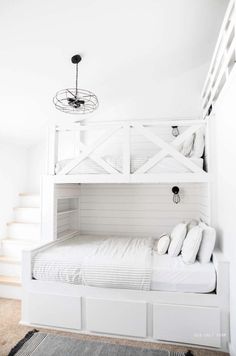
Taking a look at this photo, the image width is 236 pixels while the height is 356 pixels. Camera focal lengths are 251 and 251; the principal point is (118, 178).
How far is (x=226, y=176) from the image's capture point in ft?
7.20

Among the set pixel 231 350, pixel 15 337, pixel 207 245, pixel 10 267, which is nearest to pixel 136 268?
pixel 207 245

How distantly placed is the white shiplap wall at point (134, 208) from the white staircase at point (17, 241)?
29.1 inches

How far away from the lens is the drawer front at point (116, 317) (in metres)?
2.26

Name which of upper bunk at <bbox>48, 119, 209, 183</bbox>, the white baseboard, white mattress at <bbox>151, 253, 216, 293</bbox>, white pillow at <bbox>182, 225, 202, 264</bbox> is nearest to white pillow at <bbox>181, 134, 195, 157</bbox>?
upper bunk at <bbox>48, 119, 209, 183</bbox>

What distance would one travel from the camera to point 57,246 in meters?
3.03

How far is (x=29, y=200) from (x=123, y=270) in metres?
2.35

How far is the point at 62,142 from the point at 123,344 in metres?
3.02

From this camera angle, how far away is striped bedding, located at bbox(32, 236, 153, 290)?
2.31 metres

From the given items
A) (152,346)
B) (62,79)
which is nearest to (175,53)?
(62,79)

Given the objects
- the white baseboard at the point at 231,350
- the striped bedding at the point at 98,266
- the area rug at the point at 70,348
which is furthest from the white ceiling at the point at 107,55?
the white baseboard at the point at 231,350

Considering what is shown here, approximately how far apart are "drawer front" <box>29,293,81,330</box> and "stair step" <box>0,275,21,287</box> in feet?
2.17

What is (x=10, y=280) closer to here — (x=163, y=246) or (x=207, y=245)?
(x=163, y=246)

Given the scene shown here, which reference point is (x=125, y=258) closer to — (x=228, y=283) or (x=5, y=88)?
(x=228, y=283)

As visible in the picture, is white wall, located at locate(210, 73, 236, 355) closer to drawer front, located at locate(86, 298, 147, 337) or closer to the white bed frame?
the white bed frame
